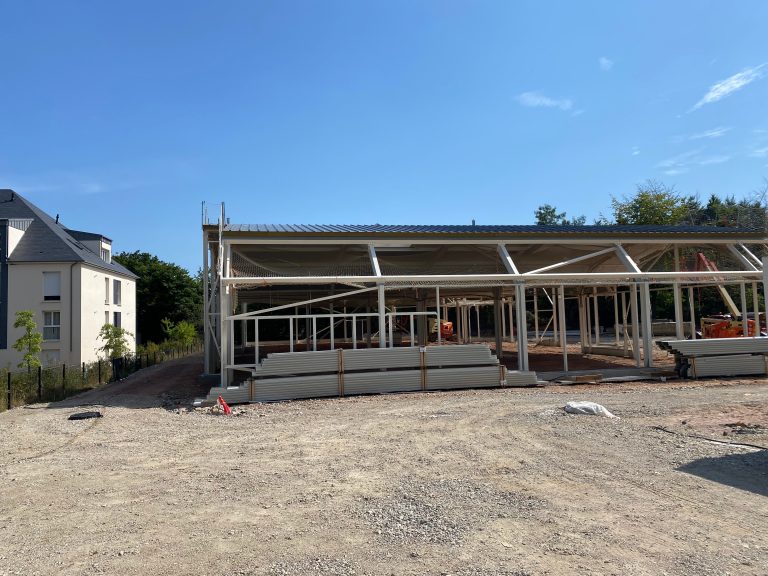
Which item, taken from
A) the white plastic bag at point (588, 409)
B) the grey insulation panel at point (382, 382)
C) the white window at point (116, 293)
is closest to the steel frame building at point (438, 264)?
the grey insulation panel at point (382, 382)

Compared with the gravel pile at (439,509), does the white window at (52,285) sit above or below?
above

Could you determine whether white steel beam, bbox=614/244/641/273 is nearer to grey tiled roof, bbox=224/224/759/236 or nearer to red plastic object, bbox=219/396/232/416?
grey tiled roof, bbox=224/224/759/236

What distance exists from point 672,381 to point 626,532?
12662 millimetres

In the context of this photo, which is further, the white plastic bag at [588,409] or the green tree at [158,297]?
the green tree at [158,297]

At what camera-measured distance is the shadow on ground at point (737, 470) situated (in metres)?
5.88

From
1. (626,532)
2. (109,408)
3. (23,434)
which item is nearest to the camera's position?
(626,532)

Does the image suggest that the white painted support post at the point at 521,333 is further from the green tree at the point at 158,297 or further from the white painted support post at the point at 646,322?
the green tree at the point at 158,297

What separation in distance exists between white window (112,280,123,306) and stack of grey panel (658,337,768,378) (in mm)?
30026

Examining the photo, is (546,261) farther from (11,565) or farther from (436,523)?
(11,565)

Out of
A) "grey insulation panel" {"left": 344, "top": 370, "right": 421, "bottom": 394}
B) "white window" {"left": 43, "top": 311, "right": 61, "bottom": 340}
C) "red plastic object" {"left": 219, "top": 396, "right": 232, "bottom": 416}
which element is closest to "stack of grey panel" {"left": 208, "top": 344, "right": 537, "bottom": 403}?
"grey insulation panel" {"left": 344, "top": 370, "right": 421, "bottom": 394}

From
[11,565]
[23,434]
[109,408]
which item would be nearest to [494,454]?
[11,565]

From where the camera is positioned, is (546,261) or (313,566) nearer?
(313,566)

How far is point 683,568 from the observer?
3.88 m

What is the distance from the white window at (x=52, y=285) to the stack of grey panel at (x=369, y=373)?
1842 centimetres
